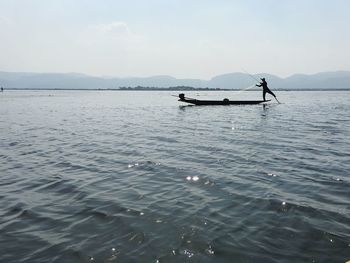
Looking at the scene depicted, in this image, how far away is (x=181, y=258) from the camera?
659cm

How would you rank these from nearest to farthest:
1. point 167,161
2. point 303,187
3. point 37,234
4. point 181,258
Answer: point 181,258 < point 37,234 < point 303,187 < point 167,161

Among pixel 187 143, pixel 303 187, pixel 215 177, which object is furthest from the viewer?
pixel 187 143

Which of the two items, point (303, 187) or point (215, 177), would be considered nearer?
point (303, 187)

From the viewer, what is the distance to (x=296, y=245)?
7.12 m

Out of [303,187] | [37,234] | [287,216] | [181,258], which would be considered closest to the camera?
[181,258]

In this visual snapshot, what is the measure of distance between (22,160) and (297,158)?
1184 centimetres

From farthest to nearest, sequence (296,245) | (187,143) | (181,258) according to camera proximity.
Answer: (187,143) < (296,245) < (181,258)

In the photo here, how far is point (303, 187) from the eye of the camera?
10.8 meters

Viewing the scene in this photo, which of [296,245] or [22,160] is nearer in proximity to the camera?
[296,245]

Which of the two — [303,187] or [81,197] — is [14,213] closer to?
[81,197]

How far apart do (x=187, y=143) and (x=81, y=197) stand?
31.5 feet

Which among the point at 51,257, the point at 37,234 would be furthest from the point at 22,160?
the point at 51,257

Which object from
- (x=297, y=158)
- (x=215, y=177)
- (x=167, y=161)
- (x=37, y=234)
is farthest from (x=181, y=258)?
(x=297, y=158)

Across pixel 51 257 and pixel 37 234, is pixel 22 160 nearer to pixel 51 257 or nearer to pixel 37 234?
pixel 37 234
